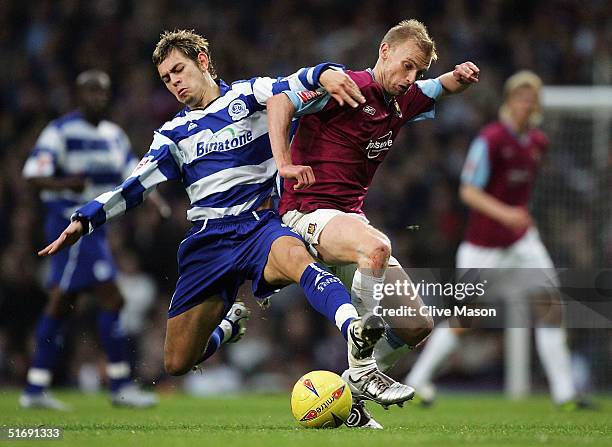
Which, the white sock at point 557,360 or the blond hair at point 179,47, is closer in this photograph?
the blond hair at point 179,47

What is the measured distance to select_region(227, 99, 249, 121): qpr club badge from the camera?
21.9 feet

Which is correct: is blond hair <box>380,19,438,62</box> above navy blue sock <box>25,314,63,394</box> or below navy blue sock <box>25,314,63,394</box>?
above

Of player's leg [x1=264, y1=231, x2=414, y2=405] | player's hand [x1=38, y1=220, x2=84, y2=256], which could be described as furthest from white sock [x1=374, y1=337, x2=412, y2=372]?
player's hand [x1=38, y1=220, x2=84, y2=256]

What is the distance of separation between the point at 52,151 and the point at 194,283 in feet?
10.1

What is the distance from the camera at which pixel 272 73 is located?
47.9 feet

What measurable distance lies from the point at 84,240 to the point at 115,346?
0.93 m

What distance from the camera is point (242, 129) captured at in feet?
22.0

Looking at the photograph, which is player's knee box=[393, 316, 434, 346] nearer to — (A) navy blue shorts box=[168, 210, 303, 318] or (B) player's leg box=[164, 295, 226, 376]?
(A) navy blue shorts box=[168, 210, 303, 318]

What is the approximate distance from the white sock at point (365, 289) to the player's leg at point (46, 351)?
3651mm

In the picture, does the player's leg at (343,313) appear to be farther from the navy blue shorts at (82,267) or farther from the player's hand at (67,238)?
the navy blue shorts at (82,267)

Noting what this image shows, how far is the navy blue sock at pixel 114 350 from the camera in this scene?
9242 millimetres

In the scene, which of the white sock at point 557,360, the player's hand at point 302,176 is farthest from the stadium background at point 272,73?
the player's hand at point 302,176

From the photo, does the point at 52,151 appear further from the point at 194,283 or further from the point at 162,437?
the point at 162,437

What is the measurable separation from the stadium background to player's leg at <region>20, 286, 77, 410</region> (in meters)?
0.88
